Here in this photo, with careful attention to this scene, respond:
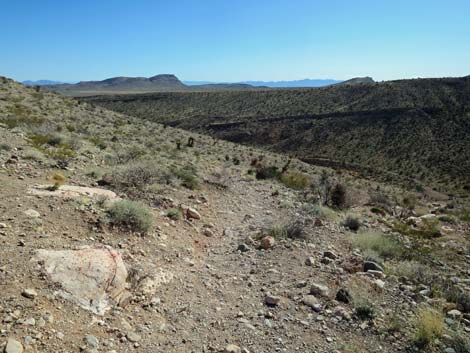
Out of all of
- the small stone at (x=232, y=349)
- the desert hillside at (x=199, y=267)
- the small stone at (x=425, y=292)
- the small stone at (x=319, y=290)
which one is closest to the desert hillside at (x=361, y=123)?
the desert hillside at (x=199, y=267)

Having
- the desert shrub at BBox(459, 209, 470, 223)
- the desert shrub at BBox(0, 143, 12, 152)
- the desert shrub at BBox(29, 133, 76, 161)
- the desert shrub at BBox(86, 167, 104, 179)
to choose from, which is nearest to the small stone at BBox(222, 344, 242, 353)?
the desert shrub at BBox(86, 167, 104, 179)

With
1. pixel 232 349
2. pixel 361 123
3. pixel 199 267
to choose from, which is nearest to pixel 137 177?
pixel 199 267

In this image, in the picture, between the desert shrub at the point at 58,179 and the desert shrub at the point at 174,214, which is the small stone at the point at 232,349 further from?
the desert shrub at the point at 58,179

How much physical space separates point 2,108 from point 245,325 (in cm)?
1934

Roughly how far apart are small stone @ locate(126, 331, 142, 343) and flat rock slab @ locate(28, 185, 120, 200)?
Answer: 3.85 m

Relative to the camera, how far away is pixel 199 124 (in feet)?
203

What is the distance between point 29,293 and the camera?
14.0 feet

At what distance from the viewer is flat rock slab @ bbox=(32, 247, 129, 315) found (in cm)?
462

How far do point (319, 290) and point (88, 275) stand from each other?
3.58 meters

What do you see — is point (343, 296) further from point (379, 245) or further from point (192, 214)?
point (192, 214)

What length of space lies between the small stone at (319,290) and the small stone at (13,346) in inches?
164

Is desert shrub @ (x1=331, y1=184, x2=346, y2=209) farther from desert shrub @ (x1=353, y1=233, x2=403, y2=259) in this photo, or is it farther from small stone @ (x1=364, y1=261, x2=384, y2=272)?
small stone @ (x1=364, y1=261, x2=384, y2=272)

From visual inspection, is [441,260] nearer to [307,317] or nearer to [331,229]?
[331,229]

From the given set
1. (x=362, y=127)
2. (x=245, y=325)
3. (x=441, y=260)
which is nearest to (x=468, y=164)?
(x=362, y=127)
